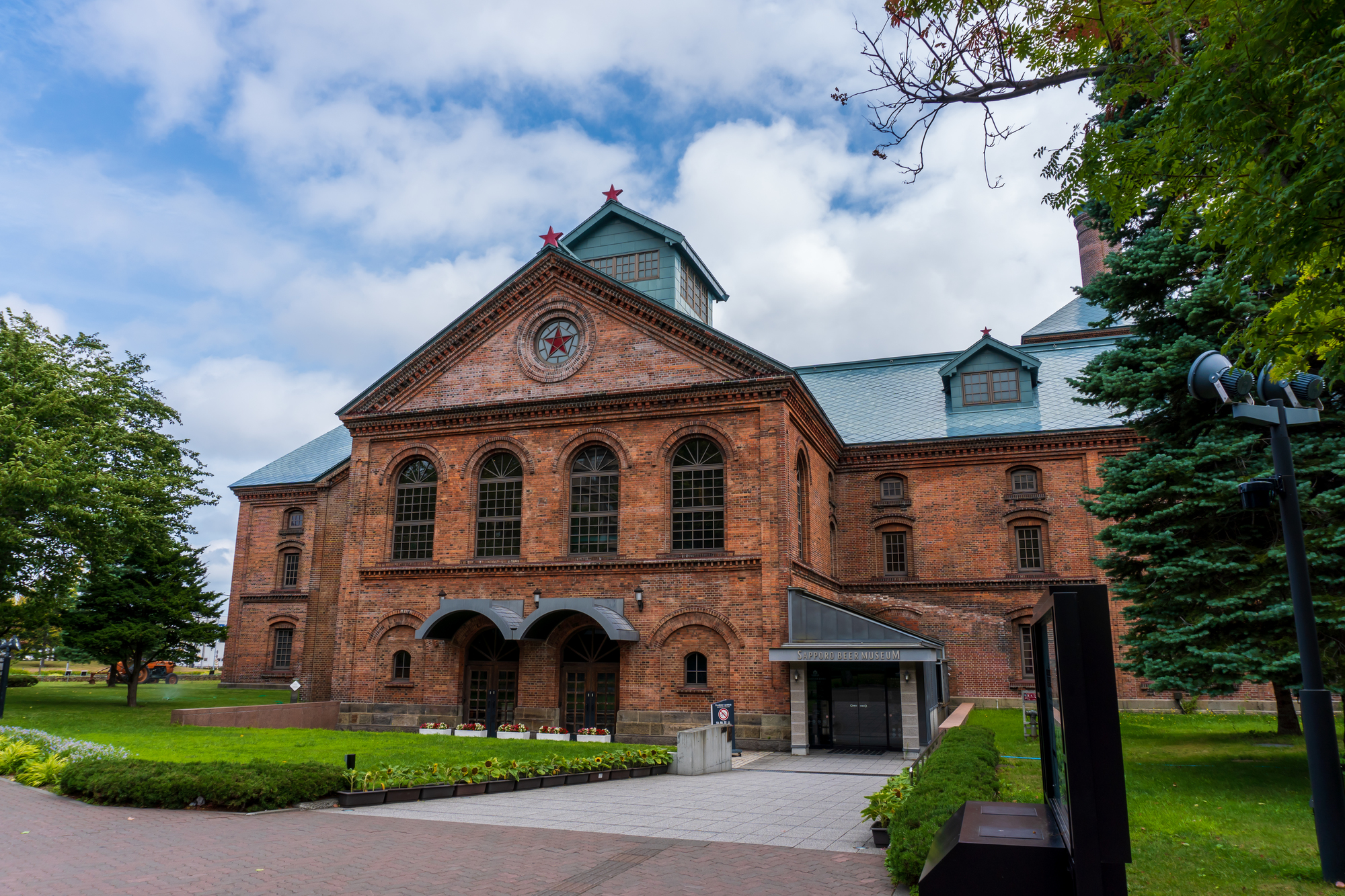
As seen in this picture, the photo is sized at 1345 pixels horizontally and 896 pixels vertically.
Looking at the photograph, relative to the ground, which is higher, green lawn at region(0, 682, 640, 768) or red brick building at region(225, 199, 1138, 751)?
red brick building at region(225, 199, 1138, 751)

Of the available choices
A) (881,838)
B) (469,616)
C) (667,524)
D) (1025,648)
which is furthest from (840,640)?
(881,838)

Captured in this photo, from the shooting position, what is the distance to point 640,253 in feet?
92.9

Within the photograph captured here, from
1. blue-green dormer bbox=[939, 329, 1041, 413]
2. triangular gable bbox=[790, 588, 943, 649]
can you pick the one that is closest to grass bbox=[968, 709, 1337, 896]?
triangular gable bbox=[790, 588, 943, 649]

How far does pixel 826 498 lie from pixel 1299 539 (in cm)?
1976

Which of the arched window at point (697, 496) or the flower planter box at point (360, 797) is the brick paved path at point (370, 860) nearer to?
the flower planter box at point (360, 797)

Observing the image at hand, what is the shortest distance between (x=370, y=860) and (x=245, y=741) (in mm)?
11738

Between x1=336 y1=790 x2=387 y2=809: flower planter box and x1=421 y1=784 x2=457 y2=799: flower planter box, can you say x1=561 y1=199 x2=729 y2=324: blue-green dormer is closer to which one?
x1=421 y1=784 x2=457 y2=799: flower planter box

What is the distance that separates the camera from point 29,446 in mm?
25047

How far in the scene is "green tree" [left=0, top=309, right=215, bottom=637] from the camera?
25.1 m

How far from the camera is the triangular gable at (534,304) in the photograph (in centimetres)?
2286

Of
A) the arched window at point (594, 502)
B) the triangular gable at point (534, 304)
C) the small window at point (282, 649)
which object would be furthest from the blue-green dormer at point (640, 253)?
the small window at point (282, 649)

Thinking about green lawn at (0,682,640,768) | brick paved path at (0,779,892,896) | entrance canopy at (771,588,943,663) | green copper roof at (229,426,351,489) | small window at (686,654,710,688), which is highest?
green copper roof at (229,426,351,489)

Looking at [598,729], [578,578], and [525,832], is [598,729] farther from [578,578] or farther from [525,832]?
[525,832]

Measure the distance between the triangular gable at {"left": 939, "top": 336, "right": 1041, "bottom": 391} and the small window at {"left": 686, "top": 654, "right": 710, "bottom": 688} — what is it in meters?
14.3
